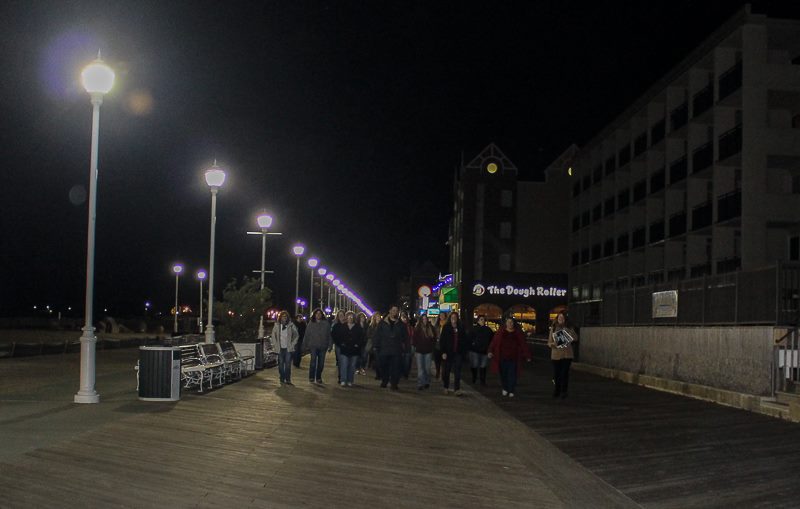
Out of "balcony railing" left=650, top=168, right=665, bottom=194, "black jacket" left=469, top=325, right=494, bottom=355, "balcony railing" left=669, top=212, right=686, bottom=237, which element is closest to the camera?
"black jacket" left=469, top=325, right=494, bottom=355

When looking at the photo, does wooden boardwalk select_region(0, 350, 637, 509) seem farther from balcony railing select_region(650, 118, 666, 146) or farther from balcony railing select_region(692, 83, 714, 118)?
balcony railing select_region(650, 118, 666, 146)

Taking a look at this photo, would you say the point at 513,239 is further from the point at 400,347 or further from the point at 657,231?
the point at 400,347

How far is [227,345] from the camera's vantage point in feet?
74.8

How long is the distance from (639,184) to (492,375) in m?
28.7

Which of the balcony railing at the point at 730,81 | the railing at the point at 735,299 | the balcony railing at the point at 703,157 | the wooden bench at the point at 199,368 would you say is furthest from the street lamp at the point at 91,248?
the balcony railing at the point at 703,157

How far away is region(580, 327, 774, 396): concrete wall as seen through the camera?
56.9 feet

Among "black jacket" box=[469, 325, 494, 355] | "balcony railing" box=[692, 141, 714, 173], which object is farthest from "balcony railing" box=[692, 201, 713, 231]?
"black jacket" box=[469, 325, 494, 355]

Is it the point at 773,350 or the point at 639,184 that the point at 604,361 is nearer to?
the point at 773,350

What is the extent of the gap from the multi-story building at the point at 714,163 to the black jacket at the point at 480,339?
13.4 metres

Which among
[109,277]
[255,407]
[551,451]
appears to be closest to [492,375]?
[255,407]

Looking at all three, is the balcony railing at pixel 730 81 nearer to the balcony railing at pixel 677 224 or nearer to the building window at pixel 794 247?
the building window at pixel 794 247

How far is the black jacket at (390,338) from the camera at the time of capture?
20.8 meters

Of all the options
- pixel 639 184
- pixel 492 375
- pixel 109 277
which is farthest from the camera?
pixel 109 277

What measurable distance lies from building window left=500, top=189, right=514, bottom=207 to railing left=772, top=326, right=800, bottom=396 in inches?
2912
